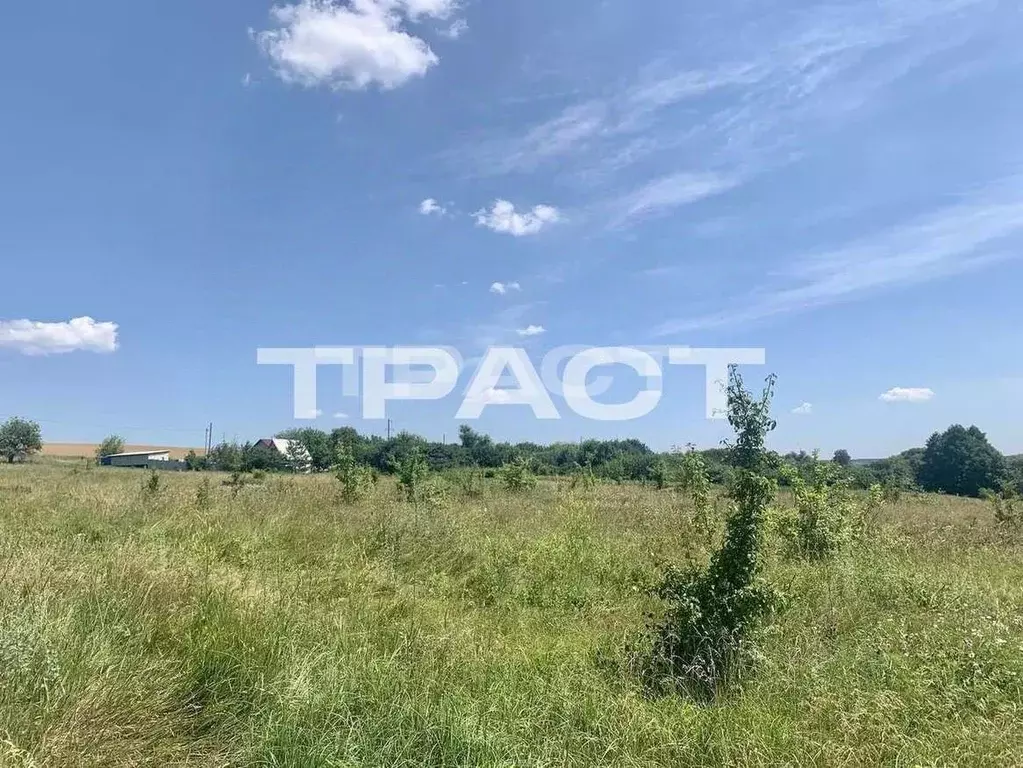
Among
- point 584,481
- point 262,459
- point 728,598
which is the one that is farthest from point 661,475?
point 262,459

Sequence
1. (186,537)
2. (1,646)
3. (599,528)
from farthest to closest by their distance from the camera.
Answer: (599,528), (186,537), (1,646)

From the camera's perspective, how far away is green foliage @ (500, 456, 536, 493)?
19080 millimetres

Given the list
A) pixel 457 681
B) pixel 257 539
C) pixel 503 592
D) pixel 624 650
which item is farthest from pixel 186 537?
pixel 624 650

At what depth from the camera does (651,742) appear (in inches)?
120

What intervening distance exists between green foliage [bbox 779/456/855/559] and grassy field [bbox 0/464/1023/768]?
1.21 meters

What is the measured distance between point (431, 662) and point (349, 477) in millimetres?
9606

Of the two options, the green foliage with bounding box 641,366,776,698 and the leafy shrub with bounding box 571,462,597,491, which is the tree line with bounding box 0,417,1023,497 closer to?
the leafy shrub with bounding box 571,462,597,491

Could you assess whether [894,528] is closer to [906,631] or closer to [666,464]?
[906,631]

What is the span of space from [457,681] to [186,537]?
15.5ft

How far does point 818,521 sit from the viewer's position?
8.66 meters

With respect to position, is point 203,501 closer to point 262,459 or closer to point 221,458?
point 262,459

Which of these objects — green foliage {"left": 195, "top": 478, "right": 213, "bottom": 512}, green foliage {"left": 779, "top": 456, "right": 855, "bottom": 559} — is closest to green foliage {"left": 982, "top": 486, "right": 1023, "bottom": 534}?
green foliage {"left": 779, "top": 456, "right": 855, "bottom": 559}

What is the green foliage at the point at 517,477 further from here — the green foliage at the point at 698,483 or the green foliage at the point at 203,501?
the green foliage at the point at 203,501

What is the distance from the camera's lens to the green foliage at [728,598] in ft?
13.0
